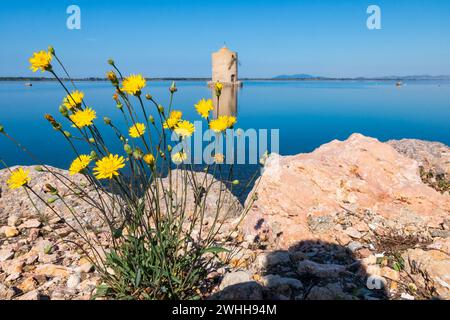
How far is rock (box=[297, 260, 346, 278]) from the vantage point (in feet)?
8.02

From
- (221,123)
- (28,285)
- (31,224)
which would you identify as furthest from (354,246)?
(31,224)

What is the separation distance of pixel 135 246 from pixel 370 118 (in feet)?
73.0

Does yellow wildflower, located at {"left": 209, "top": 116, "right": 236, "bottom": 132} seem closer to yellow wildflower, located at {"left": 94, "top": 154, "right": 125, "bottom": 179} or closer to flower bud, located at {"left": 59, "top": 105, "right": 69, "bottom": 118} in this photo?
yellow wildflower, located at {"left": 94, "top": 154, "right": 125, "bottom": 179}

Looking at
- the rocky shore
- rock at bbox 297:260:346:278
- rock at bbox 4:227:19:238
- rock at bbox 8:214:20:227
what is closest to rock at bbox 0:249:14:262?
the rocky shore

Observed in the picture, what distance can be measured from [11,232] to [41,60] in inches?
91.8

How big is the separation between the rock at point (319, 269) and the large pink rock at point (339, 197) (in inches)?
19.9

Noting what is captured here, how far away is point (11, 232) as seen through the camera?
3.26m

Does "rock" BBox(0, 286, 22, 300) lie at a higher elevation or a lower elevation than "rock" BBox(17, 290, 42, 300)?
lower

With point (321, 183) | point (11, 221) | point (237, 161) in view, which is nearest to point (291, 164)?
point (321, 183)

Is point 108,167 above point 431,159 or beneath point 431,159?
above

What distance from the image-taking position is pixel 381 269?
248 centimetres

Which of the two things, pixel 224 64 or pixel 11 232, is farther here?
pixel 224 64

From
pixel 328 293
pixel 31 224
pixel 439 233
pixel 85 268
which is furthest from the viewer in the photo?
pixel 31 224

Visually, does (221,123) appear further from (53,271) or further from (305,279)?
(53,271)
